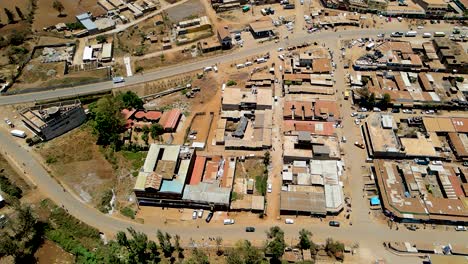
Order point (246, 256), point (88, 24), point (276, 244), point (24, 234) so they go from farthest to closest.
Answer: point (88, 24)
point (24, 234)
point (276, 244)
point (246, 256)

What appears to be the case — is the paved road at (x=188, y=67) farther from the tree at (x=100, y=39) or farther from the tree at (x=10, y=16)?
the tree at (x=10, y=16)

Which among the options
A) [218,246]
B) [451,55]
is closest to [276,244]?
[218,246]

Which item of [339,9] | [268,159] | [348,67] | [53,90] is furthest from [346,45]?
[53,90]

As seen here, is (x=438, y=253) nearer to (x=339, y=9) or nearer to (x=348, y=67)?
(x=348, y=67)

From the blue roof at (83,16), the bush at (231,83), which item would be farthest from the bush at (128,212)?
the blue roof at (83,16)

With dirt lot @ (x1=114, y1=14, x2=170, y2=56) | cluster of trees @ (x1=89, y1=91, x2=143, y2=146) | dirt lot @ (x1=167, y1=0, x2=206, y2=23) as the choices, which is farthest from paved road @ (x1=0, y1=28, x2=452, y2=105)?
dirt lot @ (x1=167, y1=0, x2=206, y2=23)

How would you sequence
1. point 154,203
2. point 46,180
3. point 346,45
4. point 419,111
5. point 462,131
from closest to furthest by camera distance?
point 154,203 → point 46,180 → point 462,131 → point 419,111 → point 346,45

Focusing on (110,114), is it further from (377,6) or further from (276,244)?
(377,6)
